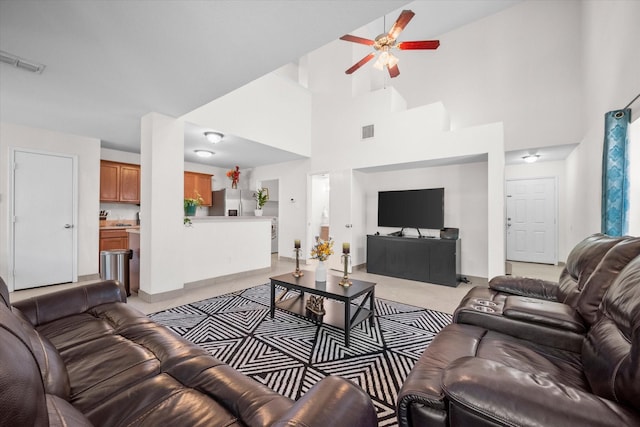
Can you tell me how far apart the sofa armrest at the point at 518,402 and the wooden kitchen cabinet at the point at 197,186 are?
6.59m

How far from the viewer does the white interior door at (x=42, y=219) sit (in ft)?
12.9

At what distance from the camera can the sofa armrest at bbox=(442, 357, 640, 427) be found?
72 centimetres

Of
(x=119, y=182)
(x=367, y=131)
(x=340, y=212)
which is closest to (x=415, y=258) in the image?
(x=340, y=212)

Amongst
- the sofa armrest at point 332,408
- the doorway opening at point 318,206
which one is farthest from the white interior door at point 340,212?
the sofa armrest at point 332,408

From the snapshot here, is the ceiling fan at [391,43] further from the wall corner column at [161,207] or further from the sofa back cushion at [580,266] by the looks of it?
the sofa back cushion at [580,266]

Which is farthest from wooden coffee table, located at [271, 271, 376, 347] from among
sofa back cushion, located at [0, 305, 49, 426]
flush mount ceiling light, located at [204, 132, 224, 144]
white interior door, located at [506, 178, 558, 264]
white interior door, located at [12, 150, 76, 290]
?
white interior door, located at [506, 178, 558, 264]

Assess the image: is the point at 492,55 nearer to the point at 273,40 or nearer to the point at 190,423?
the point at 273,40

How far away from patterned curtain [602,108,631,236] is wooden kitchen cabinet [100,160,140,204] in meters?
7.28

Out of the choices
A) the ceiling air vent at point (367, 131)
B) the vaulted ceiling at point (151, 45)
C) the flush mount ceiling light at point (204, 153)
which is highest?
the ceiling air vent at point (367, 131)

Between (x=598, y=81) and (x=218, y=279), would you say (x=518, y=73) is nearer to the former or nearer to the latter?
(x=598, y=81)

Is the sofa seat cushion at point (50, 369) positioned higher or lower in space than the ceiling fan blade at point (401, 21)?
lower

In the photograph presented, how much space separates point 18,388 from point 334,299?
2166 millimetres

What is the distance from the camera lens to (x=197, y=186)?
6.59 meters

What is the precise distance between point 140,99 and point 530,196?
294 inches
